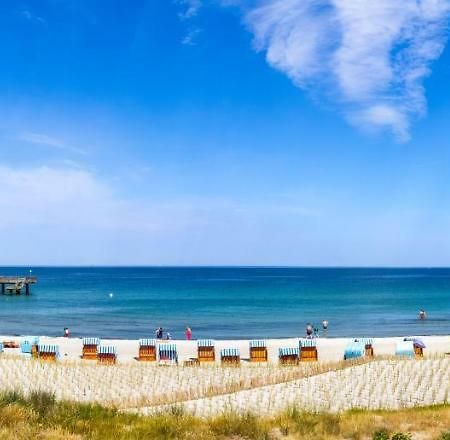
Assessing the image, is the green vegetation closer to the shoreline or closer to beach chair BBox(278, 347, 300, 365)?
beach chair BBox(278, 347, 300, 365)

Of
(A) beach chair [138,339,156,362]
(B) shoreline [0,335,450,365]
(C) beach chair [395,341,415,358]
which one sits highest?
(C) beach chair [395,341,415,358]

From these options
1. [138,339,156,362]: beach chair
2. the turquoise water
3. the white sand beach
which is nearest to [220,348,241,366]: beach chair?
the white sand beach

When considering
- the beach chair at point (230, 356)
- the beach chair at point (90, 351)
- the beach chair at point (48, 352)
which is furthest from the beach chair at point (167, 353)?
the beach chair at point (48, 352)

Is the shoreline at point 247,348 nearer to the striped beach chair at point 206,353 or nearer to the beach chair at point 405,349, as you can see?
the striped beach chair at point 206,353

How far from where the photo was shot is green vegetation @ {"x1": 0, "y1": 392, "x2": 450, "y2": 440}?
8766mm

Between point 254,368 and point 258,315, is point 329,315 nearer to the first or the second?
point 258,315

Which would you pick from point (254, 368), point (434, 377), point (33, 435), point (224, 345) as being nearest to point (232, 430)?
point (33, 435)

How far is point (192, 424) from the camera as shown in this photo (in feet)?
Result: 31.3

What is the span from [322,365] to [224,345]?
1331cm

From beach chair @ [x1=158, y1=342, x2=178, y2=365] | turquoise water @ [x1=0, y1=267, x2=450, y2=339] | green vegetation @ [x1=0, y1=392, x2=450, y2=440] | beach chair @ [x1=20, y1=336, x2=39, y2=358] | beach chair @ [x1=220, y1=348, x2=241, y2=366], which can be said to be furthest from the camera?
turquoise water @ [x1=0, y1=267, x2=450, y2=339]

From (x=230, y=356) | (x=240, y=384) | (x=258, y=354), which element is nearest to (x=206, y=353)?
(x=230, y=356)

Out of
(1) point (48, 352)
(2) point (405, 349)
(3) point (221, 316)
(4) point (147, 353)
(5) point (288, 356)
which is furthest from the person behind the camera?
(3) point (221, 316)

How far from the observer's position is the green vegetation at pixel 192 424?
877 cm

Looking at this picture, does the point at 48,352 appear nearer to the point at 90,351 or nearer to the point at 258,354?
the point at 90,351
